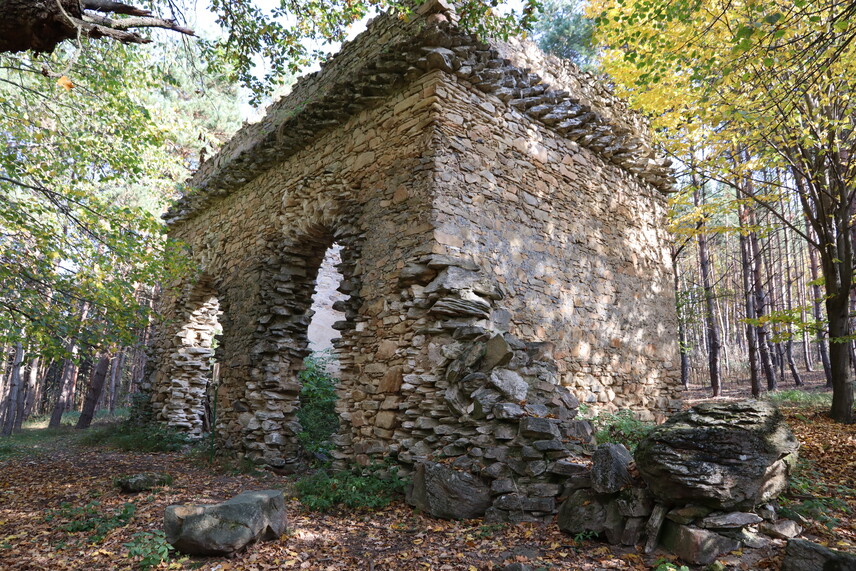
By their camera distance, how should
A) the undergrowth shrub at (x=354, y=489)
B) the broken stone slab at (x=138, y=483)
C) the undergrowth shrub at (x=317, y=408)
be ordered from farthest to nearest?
the undergrowth shrub at (x=317, y=408) → the broken stone slab at (x=138, y=483) → the undergrowth shrub at (x=354, y=489)

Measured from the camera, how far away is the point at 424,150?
20.0 ft

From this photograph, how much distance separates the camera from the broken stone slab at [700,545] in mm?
3215

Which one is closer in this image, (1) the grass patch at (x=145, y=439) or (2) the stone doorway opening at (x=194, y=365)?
(1) the grass patch at (x=145, y=439)

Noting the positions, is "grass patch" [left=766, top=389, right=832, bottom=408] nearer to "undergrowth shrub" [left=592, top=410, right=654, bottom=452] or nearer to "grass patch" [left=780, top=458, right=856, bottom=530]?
"undergrowth shrub" [left=592, top=410, right=654, bottom=452]

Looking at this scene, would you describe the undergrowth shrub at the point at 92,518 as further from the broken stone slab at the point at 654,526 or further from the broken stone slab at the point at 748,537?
the broken stone slab at the point at 748,537

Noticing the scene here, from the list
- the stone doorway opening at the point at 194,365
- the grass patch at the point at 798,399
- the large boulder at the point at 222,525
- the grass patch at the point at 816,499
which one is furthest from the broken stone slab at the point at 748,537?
the stone doorway opening at the point at 194,365

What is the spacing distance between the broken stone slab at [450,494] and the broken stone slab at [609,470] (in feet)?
3.63

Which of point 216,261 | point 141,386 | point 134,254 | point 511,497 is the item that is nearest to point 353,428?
point 511,497

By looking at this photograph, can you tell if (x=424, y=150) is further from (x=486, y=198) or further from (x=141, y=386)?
(x=141, y=386)

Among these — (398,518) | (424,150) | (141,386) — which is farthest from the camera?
(141,386)

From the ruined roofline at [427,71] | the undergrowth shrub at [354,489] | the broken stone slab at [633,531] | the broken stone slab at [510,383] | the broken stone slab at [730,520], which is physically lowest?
the undergrowth shrub at [354,489]

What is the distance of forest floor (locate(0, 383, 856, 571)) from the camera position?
3533 millimetres

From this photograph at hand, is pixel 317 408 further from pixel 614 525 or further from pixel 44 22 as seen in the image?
pixel 44 22

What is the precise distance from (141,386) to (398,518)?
10.2m
